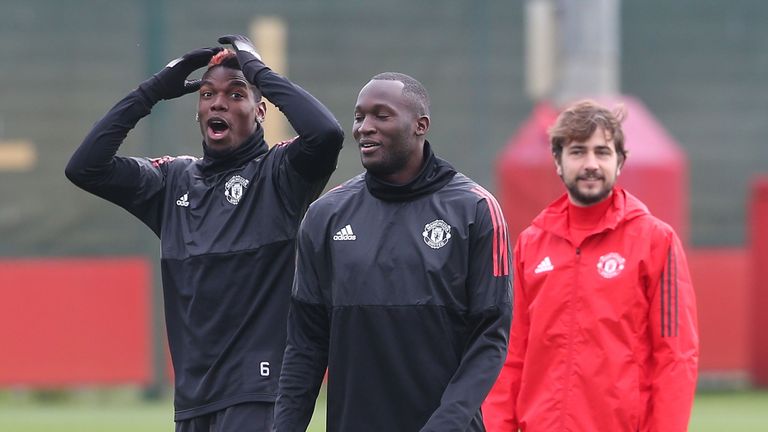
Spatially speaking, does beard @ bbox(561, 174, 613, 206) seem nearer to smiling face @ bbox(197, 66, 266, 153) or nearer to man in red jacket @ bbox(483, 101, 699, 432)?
man in red jacket @ bbox(483, 101, 699, 432)

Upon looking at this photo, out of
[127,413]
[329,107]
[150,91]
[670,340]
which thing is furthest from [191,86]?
[329,107]

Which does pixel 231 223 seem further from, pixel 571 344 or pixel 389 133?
pixel 571 344

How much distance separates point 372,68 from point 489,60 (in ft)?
3.65

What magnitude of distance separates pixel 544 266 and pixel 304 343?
115cm

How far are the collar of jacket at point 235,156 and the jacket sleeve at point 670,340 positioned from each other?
1475mm

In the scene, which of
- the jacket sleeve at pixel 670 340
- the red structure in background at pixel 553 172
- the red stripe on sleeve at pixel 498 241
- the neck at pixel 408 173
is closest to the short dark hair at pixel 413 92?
the neck at pixel 408 173

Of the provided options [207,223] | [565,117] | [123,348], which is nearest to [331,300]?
[207,223]

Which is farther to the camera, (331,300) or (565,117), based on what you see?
(565,117)

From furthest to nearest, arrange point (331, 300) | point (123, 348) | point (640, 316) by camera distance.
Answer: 1. point (123, 348)
2. point (640, 316)
3. point (331, 300)

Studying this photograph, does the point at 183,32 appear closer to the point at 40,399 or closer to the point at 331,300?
the point at 40,399

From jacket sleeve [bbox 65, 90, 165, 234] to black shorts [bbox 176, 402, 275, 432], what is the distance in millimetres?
832

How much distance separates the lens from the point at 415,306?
14.7ft

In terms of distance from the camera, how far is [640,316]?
209 inches

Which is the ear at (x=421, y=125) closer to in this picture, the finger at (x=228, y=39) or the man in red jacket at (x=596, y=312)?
the man in red jacket at (x=596, y=312)
